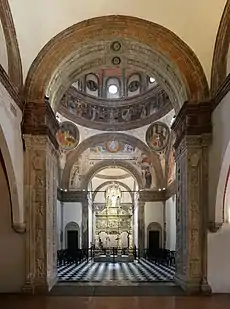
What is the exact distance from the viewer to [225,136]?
379 inches

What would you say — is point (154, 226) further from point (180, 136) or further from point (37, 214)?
point (37, 214)

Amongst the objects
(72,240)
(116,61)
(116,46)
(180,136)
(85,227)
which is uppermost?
(116,46)

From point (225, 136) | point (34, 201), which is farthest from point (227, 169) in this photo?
point (34, 201)

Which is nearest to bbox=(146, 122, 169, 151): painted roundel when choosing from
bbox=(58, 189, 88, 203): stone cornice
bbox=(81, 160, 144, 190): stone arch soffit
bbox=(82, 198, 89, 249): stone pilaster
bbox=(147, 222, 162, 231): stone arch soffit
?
bbox=(81, 160, 144, 190): stone arch soffit

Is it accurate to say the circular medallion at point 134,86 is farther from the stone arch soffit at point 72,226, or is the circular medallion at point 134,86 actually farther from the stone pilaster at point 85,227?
the stone arch soffit at point 72,226

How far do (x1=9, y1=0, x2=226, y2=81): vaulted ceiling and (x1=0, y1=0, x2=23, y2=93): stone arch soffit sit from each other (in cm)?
16

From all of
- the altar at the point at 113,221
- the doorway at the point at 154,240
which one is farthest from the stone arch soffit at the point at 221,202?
the altar at the point at 113,221

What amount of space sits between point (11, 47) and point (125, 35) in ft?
8.94

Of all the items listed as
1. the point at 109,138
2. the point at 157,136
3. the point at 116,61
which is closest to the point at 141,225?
the point at 109,138

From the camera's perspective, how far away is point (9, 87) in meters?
9.42

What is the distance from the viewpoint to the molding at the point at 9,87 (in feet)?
28.7

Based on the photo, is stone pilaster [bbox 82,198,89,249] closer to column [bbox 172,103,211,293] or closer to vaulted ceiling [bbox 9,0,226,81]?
column [bbox 172,103,211,293]

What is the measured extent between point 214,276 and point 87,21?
6462 millimetres

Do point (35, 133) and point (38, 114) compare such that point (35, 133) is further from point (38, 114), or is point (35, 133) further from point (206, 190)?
point (206, 190)
